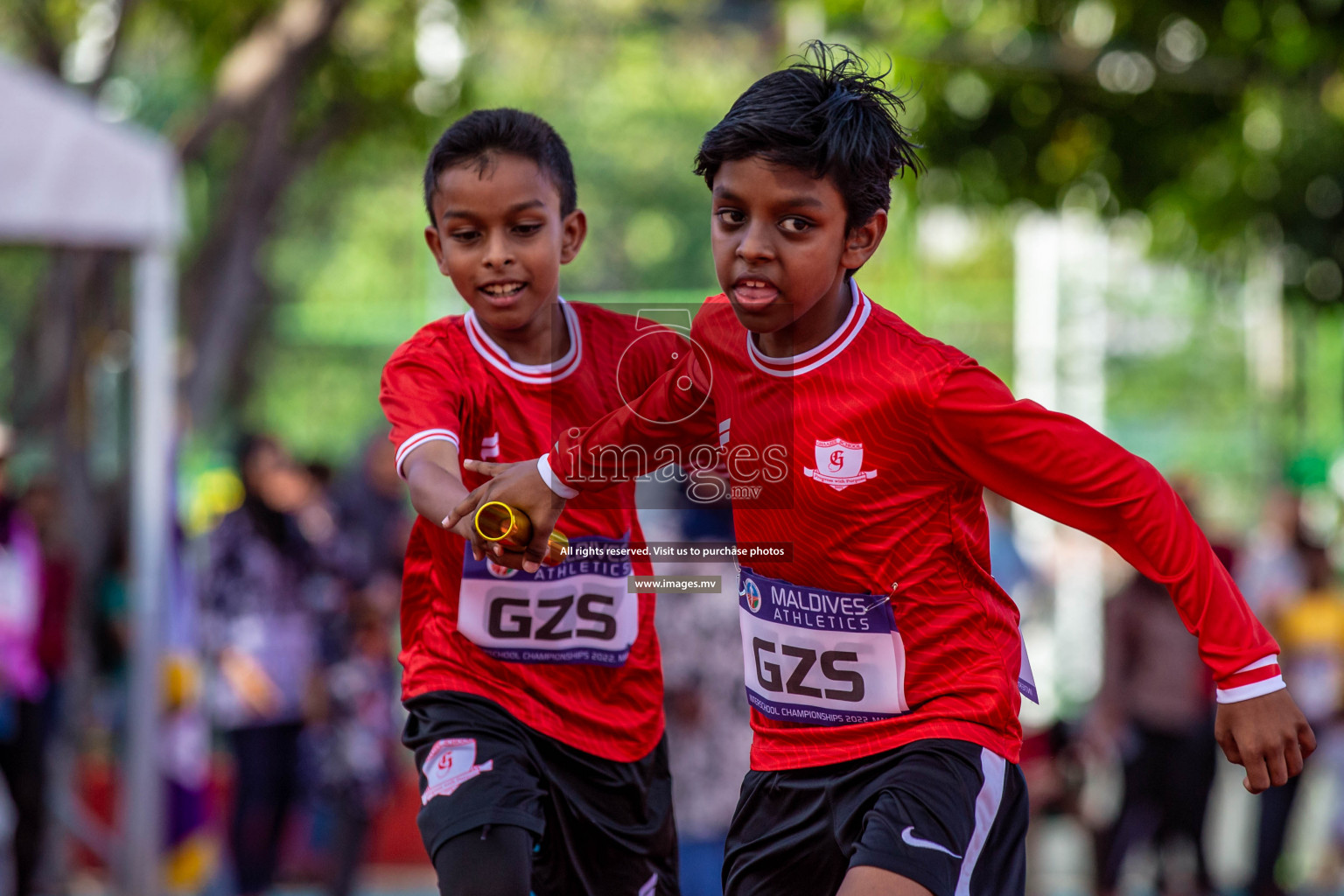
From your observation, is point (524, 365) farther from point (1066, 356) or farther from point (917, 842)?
point (1066, 356)

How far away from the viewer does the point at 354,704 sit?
7.22 metres

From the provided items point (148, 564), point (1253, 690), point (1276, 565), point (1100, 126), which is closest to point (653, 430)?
point (1253, 690)

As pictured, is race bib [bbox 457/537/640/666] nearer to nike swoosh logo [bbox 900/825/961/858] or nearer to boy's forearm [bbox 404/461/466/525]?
boy's forearm [bbox 404/461/466/525]

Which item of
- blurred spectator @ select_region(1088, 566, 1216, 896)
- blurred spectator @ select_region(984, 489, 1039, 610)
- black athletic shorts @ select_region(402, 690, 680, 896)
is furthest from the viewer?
blurred spectator @ select_region(984, 489, 1039, 610)

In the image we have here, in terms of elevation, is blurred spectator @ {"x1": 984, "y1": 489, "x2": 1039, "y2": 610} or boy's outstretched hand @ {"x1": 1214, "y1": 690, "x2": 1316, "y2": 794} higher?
blurred spectator @ {"x1": 984, "y1": 489, "x2": 1039, "y2": 610}

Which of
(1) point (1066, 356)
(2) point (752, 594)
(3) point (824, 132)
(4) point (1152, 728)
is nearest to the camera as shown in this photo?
(3) point (824, 132)

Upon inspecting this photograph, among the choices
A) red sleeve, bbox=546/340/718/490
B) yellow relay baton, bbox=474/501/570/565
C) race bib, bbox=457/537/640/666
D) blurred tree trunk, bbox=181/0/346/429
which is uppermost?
blurred tree trunk, bbox=181/0/346/429

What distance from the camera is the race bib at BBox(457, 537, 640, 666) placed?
330 cm

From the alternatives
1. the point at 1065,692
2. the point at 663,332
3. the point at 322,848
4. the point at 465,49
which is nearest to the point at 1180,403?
the point at 1065,692

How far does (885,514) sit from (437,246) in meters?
1.15

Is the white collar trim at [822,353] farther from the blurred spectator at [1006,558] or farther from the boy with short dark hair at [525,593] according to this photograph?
the blurred spectator at [1006,558]

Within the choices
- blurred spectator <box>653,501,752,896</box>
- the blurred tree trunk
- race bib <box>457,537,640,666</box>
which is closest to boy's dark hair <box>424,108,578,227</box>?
race bib <box>457,537,640,666</box>

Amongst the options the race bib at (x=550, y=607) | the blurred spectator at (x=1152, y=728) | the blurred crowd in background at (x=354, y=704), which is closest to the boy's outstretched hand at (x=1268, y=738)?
the race bib at (x=550, y=607)

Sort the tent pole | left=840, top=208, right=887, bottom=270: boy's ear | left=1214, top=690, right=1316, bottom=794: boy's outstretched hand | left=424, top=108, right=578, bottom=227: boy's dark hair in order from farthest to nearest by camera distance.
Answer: the tent pole, left=424, top=108, right=578, bottom=227: boy's dark hair, left=840, top=208, right=887, bottom=270: boy's ear, left=1214, top=690, right=1316, bottom=794: boy's outstretched hand
